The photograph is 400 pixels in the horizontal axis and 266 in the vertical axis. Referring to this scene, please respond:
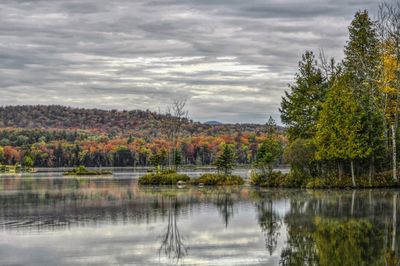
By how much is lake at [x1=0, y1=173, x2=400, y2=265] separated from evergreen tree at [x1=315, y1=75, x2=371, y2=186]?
13.2 meters

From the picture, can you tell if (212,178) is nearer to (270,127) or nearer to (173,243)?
(270,127)

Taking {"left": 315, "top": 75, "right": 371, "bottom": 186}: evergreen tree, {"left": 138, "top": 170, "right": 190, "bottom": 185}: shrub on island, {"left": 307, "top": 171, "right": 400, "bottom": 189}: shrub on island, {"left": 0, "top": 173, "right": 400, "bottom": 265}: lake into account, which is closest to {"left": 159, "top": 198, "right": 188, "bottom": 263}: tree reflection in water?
{"left": 0, "top": 173, "right": 400, "bottom": 265}: lake

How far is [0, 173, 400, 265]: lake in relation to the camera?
1739 centimetres

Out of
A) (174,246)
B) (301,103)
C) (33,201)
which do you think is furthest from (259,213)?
(301,103)

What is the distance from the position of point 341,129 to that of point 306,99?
8708mm

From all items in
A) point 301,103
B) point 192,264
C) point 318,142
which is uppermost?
point 301,103

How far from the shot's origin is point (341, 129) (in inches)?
2018

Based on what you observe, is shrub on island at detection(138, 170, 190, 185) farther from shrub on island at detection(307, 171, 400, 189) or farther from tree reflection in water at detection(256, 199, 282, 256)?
tree reflection in water at detection(256, 199, 282, 256)

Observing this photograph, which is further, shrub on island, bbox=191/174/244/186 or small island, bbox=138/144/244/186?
small island, bbox=138/144/244/186

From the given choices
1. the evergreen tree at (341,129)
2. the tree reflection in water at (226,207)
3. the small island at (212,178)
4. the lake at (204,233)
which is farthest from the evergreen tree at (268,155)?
the lake at (204,233)

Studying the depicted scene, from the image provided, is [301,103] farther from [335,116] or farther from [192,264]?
[192,264]

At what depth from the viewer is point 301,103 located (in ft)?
196

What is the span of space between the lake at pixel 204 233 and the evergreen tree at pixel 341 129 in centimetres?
1323

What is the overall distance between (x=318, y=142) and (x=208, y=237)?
3226 cm
